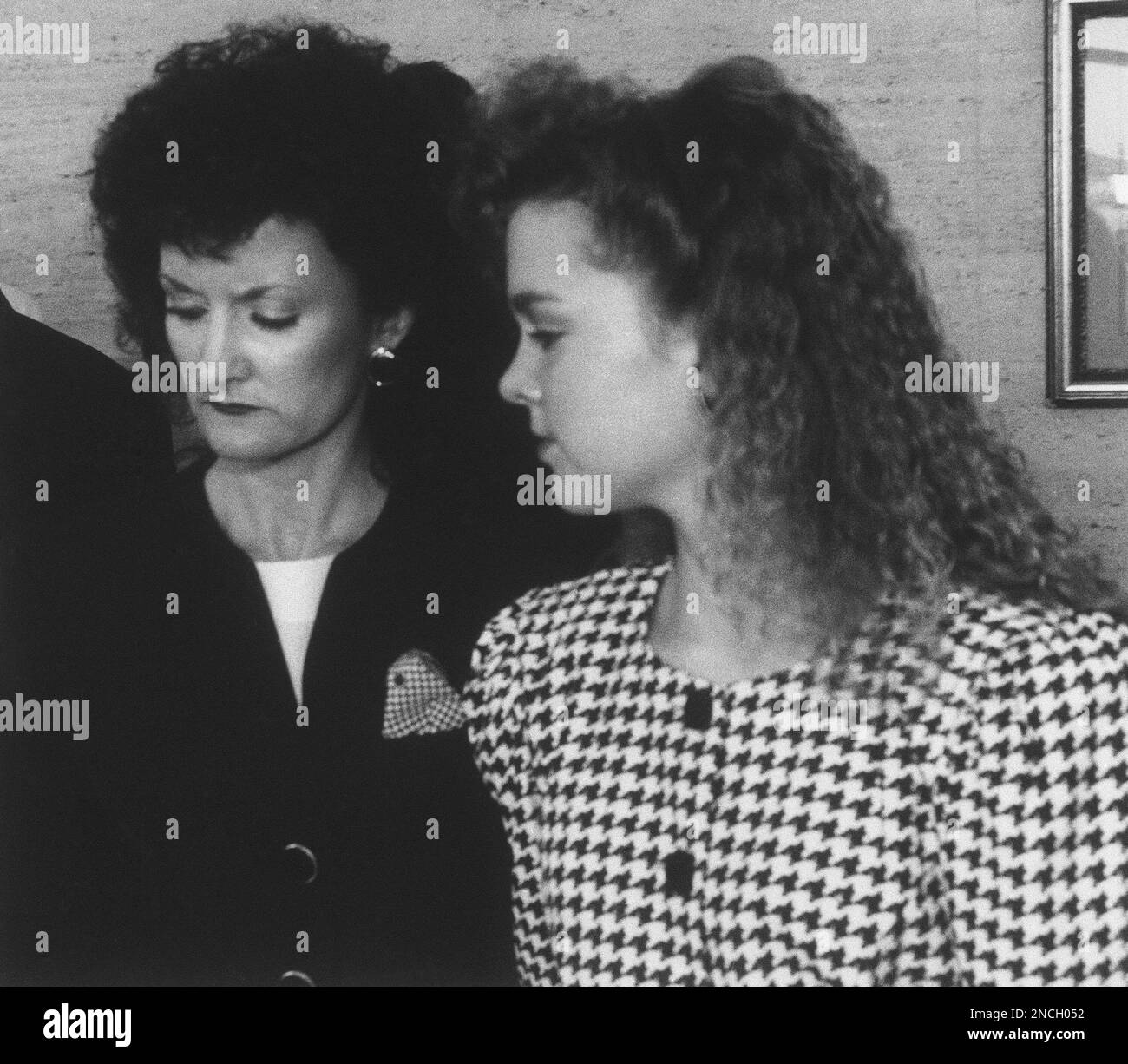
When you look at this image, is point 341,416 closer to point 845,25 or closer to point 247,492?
point 247,492

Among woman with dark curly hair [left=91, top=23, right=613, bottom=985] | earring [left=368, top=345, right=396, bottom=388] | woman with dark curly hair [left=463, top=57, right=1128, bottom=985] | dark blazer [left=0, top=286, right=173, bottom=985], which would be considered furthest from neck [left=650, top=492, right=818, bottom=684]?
dark blazer [left=0, top=286, right=173, bottom=985]

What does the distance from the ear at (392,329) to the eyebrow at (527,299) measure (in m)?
0.16

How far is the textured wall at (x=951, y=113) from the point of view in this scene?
1.54m

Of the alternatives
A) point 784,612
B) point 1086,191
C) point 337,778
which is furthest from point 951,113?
point 337,778

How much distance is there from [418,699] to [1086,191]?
3.27 feet

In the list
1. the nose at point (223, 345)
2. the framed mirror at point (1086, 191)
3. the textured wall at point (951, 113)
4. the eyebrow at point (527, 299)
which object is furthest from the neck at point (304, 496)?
the framed mirror at point (1086, 191)

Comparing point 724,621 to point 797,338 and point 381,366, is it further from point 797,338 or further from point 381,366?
point 381,366

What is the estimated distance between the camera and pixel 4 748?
1706 millimetres

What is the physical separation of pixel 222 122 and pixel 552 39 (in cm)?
41

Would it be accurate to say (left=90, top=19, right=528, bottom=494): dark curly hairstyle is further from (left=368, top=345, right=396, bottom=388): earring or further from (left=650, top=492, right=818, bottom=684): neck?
(left=650, top=492, right=818, bottom=684): neck

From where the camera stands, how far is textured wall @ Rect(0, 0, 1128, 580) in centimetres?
154

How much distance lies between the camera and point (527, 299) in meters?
1.48

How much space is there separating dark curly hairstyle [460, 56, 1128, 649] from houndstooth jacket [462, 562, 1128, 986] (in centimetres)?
7
